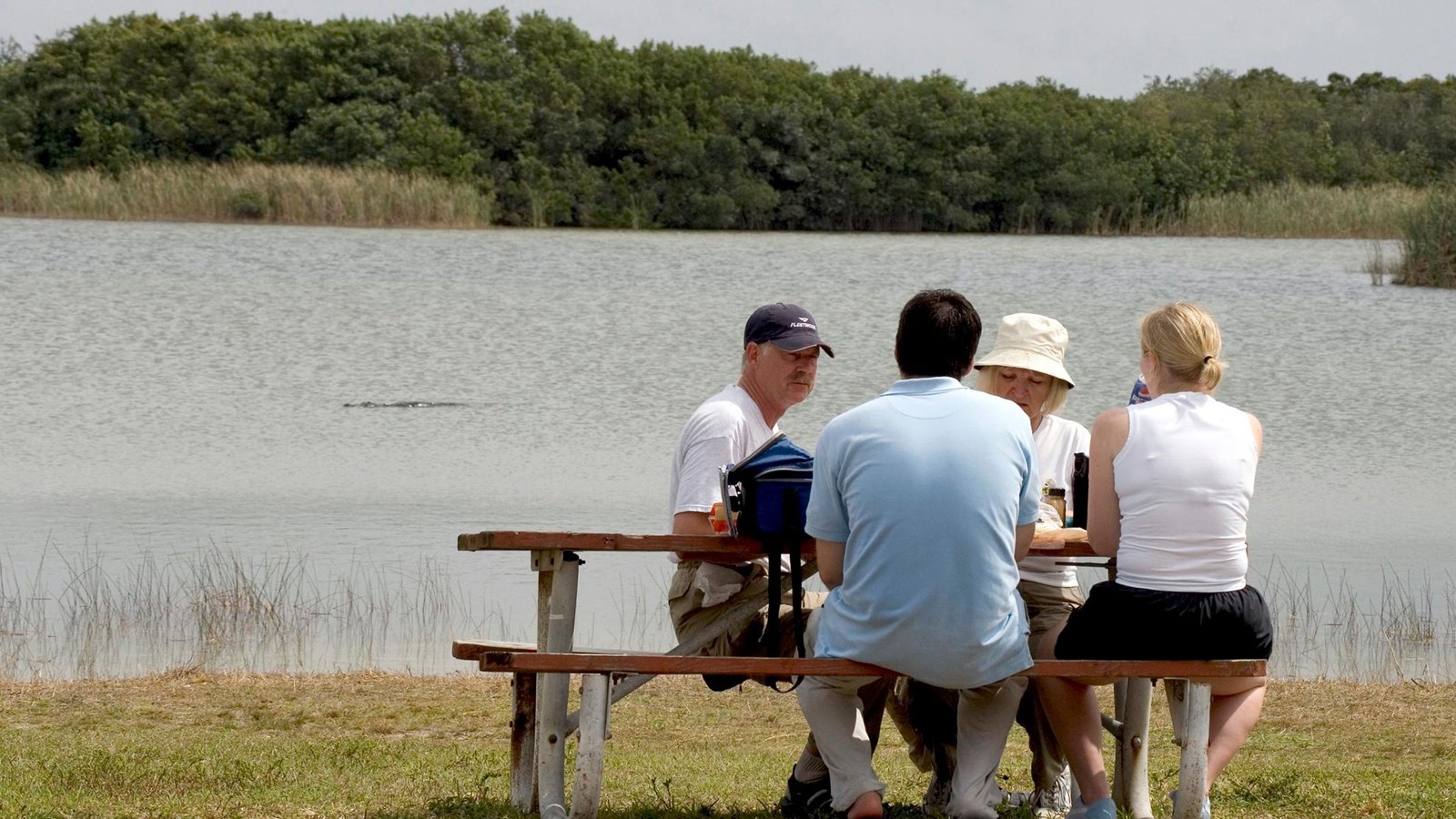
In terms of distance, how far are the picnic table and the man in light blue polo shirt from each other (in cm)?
14

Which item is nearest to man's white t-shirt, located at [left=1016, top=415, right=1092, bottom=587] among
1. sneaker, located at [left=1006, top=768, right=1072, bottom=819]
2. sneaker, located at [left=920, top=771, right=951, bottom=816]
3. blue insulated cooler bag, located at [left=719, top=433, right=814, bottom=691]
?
sneaker, located at [left=1006, top=768, right=1072, bottom=819]

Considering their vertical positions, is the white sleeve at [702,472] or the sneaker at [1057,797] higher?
the white sleeve at [702,472]

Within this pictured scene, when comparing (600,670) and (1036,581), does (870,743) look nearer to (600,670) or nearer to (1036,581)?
(600,670)

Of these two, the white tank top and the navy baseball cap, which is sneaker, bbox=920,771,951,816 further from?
the navy baseball cap

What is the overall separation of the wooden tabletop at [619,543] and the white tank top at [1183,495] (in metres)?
0.26

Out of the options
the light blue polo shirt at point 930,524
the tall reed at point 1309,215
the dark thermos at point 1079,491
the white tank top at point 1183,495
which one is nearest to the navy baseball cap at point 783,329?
the dark thermos at point 1079,491

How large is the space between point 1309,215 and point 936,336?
46.5 m

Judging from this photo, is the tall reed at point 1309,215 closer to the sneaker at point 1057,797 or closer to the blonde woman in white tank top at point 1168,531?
the sneaker at point 1057,797

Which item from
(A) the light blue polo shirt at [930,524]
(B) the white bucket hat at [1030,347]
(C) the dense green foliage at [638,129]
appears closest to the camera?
(A) the light blue polo shirt at [930,524]

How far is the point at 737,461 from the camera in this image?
4742mm

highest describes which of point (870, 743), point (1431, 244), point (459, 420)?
point (1431, 244)

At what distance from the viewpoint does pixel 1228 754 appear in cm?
445

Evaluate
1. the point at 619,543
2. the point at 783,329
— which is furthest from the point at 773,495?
the point at 783,329

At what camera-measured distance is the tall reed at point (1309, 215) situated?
4688cm
